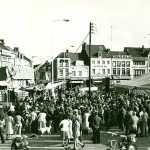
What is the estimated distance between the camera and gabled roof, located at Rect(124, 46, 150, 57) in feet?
399

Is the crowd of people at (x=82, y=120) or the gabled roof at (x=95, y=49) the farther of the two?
the gabled roof at (x=95, y=49)

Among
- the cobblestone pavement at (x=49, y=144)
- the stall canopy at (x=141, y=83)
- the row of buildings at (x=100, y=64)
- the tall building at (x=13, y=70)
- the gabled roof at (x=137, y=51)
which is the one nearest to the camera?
the cobblestone pavement at (x=49, y=144)

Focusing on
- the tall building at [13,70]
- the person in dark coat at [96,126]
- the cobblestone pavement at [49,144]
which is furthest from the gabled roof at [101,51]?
the person in dark coat at [96,126]

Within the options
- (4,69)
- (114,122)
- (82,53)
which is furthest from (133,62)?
(114,122)

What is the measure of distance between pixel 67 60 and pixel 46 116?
85314 mm

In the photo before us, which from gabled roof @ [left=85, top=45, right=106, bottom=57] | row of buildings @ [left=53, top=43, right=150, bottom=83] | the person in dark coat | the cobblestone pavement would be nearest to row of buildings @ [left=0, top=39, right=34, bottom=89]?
row of buildings @ [left=53, top=43, right=150, bottom=83]

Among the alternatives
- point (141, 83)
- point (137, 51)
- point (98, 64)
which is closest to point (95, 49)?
point (98, 64)

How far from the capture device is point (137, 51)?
122875 millimetres

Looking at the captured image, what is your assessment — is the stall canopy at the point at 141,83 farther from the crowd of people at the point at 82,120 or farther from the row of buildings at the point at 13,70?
the row of buildings at the point at 13,70

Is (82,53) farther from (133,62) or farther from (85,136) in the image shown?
(85,136)

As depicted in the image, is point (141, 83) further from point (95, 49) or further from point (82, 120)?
point (95, 49)

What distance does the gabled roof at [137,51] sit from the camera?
4782 inches

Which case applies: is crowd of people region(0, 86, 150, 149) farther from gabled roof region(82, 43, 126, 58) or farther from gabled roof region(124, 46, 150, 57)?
gabled roof region(124, 46, 150, 57)

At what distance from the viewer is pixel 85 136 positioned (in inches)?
949
